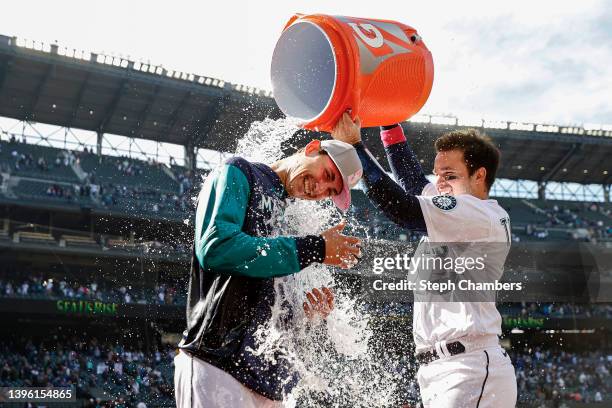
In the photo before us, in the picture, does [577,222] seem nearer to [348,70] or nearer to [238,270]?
[348,70]

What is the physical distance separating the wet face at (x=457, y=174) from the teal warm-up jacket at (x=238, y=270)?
168 cm

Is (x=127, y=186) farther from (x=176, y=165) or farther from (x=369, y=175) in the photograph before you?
(x=369, y=175)

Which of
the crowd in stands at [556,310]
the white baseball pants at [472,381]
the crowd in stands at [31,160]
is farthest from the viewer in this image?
the crowd in stands at [556,310]

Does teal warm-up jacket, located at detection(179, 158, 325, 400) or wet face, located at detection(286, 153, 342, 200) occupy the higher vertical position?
wet face, located at detection(286, 153, 342, 200)

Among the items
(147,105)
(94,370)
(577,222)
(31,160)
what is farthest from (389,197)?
(577,222)

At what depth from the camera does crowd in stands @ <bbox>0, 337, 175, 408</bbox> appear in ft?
69.6

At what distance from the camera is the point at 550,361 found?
3378 centimetres

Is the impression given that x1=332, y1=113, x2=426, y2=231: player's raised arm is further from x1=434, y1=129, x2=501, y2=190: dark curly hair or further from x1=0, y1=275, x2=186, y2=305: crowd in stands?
x1=0, y1=275, x2=186, y2=305: crowd in stands

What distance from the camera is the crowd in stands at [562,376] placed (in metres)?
28.5

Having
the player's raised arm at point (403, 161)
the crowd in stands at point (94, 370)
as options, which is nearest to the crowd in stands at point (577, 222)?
the crowd in stands at point (94, 370)

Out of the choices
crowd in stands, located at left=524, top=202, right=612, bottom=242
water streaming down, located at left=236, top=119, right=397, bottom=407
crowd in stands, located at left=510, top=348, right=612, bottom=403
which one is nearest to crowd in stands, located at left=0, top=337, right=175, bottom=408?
crowd in stands, located at left=510, top=348, right=612, bottom=403

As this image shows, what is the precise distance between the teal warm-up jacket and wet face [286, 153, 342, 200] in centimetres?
18

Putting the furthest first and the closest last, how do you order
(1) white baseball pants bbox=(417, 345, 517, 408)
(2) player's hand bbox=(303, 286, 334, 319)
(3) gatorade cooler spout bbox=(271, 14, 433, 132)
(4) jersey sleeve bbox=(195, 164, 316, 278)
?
1. (1) white baseball pants bbox=(417, 345, 517, 408)
2. (3) gatorade cooler spout bbox=(271, 14, 433, 132)
3. (2) player's hand bbox=(303, 286, 334, 319)
4. (4) jersey sleeve bbox=(195, 164, 316, 278)

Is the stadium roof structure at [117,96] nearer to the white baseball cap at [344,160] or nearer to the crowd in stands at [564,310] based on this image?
the crowd in stands at [564,310]
